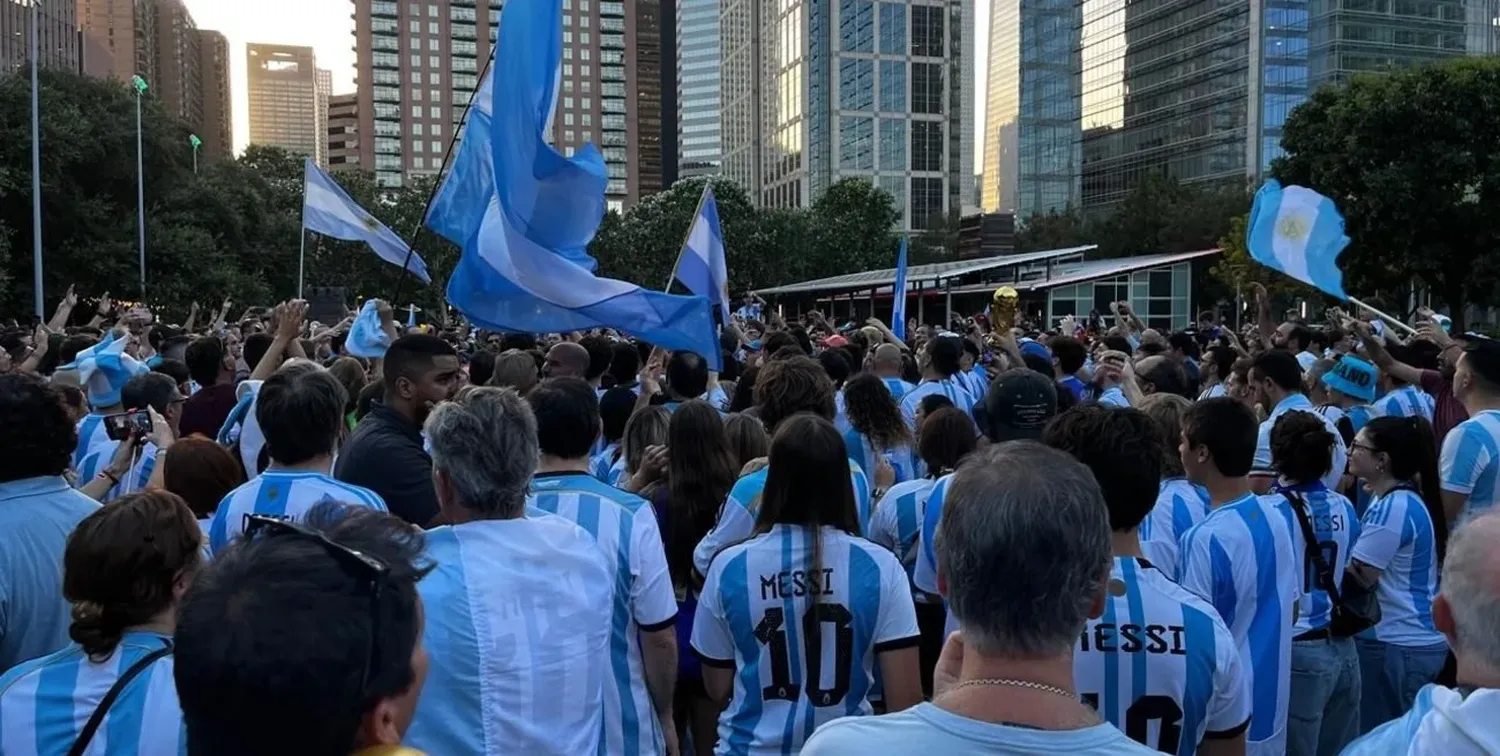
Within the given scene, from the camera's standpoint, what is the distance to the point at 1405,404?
768 centimetres

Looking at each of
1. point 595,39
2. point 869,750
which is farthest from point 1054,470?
point 595,39

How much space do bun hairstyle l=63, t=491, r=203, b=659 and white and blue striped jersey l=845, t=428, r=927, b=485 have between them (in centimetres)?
369

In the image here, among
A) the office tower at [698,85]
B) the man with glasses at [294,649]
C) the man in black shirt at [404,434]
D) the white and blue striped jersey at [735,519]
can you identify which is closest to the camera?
the man with glasses at [294,649]

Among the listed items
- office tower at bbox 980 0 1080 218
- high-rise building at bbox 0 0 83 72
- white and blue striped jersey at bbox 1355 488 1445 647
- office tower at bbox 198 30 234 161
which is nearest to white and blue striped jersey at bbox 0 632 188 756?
white and blue striped jersey at bbox 1355 488 1445 647

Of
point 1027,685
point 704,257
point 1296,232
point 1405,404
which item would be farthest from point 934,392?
point 1027,685

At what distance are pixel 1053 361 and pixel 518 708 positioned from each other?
288 inches

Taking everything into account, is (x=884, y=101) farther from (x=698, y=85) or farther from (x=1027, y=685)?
(x=1027, y=685)

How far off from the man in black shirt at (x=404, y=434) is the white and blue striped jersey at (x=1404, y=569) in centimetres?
393

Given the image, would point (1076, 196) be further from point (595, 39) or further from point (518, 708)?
point (518, 708)

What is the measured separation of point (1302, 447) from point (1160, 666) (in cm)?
226

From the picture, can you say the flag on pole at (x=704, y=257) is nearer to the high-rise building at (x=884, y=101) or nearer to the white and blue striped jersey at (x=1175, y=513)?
the white and blue striped jersey at (x=1175, y=513)

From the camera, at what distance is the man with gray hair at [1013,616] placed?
1776mm

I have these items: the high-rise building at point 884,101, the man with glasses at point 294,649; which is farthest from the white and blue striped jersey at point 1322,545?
the high-rise building at point 884,101

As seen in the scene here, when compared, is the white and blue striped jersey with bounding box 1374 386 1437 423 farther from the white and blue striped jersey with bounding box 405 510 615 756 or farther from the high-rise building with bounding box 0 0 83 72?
the high-rise building with bounding box 0 0 83 72
